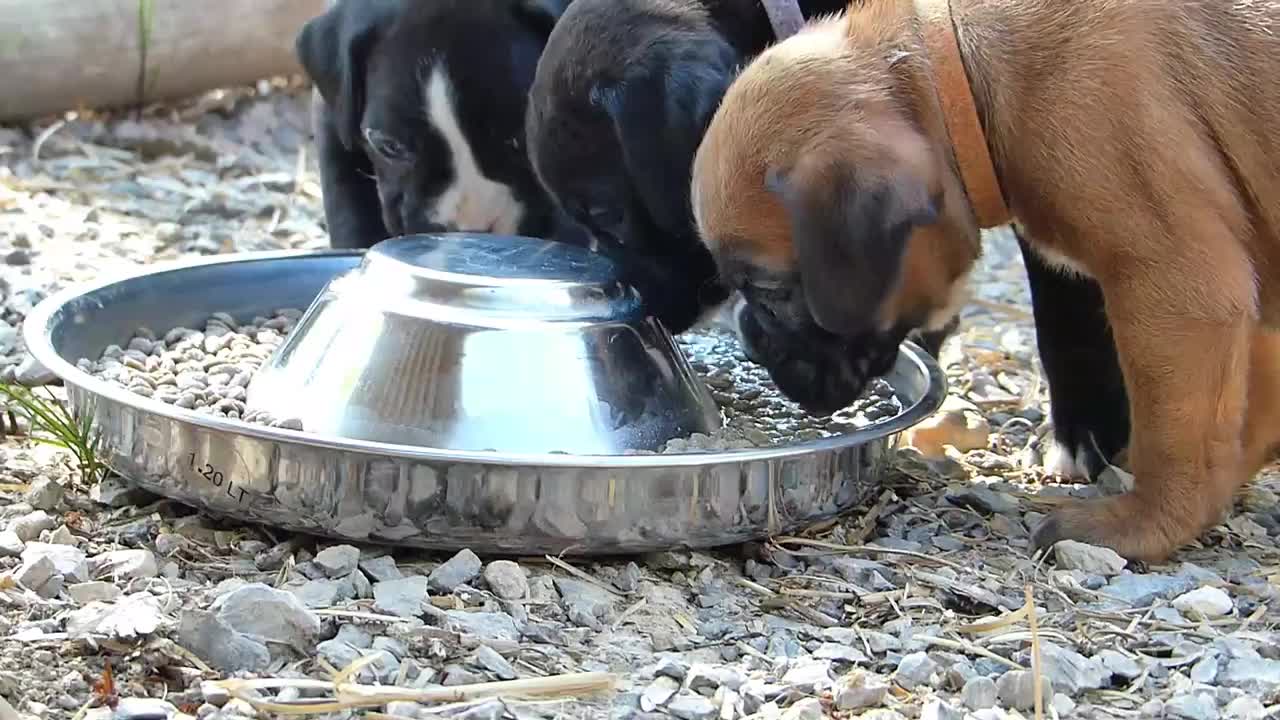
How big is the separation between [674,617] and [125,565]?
926 mm

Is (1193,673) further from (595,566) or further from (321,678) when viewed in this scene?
(321,678)

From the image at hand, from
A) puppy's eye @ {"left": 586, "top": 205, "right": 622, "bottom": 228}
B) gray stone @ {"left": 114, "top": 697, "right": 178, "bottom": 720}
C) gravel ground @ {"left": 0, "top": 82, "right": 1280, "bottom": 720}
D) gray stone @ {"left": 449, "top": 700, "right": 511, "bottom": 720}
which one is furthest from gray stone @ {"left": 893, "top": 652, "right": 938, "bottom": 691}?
puppy's eye @ {"left": 586, "top": 205, "right": 622, "bottom": 228}

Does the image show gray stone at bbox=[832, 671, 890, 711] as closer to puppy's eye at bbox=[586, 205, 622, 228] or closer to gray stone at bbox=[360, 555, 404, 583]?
gray stone at bbox=[360, 555, 404, 583]

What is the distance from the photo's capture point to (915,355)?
12.8ft

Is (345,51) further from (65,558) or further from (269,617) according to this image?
(269,617)

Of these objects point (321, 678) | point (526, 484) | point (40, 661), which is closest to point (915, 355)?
point (526, 484)

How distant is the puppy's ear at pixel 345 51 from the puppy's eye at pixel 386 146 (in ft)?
0.45

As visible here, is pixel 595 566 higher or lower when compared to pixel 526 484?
lower

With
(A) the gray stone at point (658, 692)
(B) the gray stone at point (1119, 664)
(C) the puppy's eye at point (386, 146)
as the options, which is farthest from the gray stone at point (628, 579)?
(C) the puppy's eye at point (386, 146)

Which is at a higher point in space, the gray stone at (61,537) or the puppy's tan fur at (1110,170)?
the puppy's tan fur at (1110,170)

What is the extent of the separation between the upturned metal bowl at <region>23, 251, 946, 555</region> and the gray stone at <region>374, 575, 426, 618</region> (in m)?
0.15

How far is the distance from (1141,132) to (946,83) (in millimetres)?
373

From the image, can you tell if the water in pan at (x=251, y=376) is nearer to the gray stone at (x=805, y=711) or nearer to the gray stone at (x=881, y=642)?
the gray stone at (x=881, y=642)

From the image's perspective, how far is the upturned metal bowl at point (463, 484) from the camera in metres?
2.88
